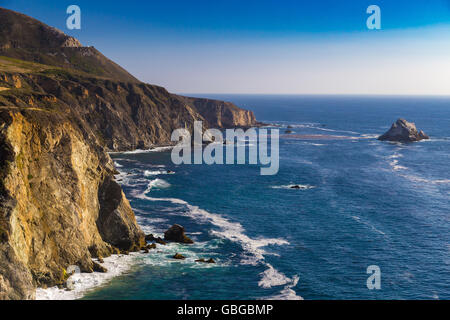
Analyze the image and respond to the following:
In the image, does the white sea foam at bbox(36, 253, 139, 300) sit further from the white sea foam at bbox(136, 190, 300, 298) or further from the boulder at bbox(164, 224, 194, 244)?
the white sea foam at bbox(136, 190, 300, 298)

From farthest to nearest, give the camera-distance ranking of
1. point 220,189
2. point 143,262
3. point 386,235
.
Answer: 1. point 220,189
2. point 386,235
3. point 143,262

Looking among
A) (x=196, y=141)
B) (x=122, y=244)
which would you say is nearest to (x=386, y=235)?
(x=122, y=244)

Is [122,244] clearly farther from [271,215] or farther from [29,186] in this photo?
[271,215]

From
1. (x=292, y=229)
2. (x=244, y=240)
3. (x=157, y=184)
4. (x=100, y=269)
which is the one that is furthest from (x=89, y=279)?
(x=157, y=184)

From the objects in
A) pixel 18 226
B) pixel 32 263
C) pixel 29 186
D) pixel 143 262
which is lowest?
pixel 143 262

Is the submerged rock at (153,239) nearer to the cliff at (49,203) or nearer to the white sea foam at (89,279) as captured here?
the cliff at (49,203)

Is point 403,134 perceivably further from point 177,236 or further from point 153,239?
point 153,239
